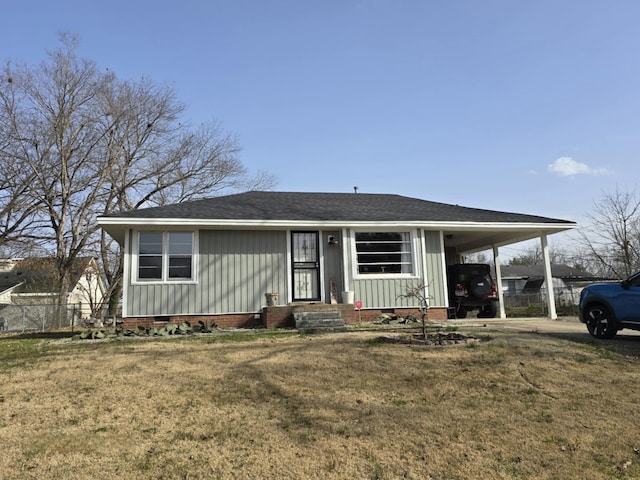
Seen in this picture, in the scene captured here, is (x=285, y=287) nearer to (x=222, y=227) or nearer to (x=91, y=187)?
(x=222, y=227)

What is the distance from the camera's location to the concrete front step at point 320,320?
1056 cm

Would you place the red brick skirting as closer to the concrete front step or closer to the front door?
the concrete front step

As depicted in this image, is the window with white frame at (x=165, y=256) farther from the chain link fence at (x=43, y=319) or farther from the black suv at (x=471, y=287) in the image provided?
the black suv at (x=471, y=287)

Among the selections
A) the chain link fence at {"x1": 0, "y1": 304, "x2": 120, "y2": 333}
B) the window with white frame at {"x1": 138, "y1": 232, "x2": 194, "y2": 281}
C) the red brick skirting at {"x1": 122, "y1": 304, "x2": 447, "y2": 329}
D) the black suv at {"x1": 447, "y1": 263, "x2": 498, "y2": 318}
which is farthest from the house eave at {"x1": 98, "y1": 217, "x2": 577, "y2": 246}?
the chain link fence at {"x1": 0, "y1": 304, "x2": 120, "y2": 333}

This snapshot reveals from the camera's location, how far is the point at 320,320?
10945 mm

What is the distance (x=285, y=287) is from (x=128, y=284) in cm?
410

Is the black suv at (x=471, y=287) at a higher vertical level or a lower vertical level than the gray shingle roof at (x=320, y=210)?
lower

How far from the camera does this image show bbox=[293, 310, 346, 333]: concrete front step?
34.6 ft

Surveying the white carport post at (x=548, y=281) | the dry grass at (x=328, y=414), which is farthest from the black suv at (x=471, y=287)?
the dry grass at (x=328, y=414)

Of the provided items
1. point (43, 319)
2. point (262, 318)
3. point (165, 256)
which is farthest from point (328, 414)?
point (43, 319)

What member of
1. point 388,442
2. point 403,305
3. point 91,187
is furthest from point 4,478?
point 91,187

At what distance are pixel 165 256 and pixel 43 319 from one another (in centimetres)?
691

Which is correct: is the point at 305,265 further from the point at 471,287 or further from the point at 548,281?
the point at 548,281

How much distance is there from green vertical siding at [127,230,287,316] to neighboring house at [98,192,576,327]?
27 millimetres
